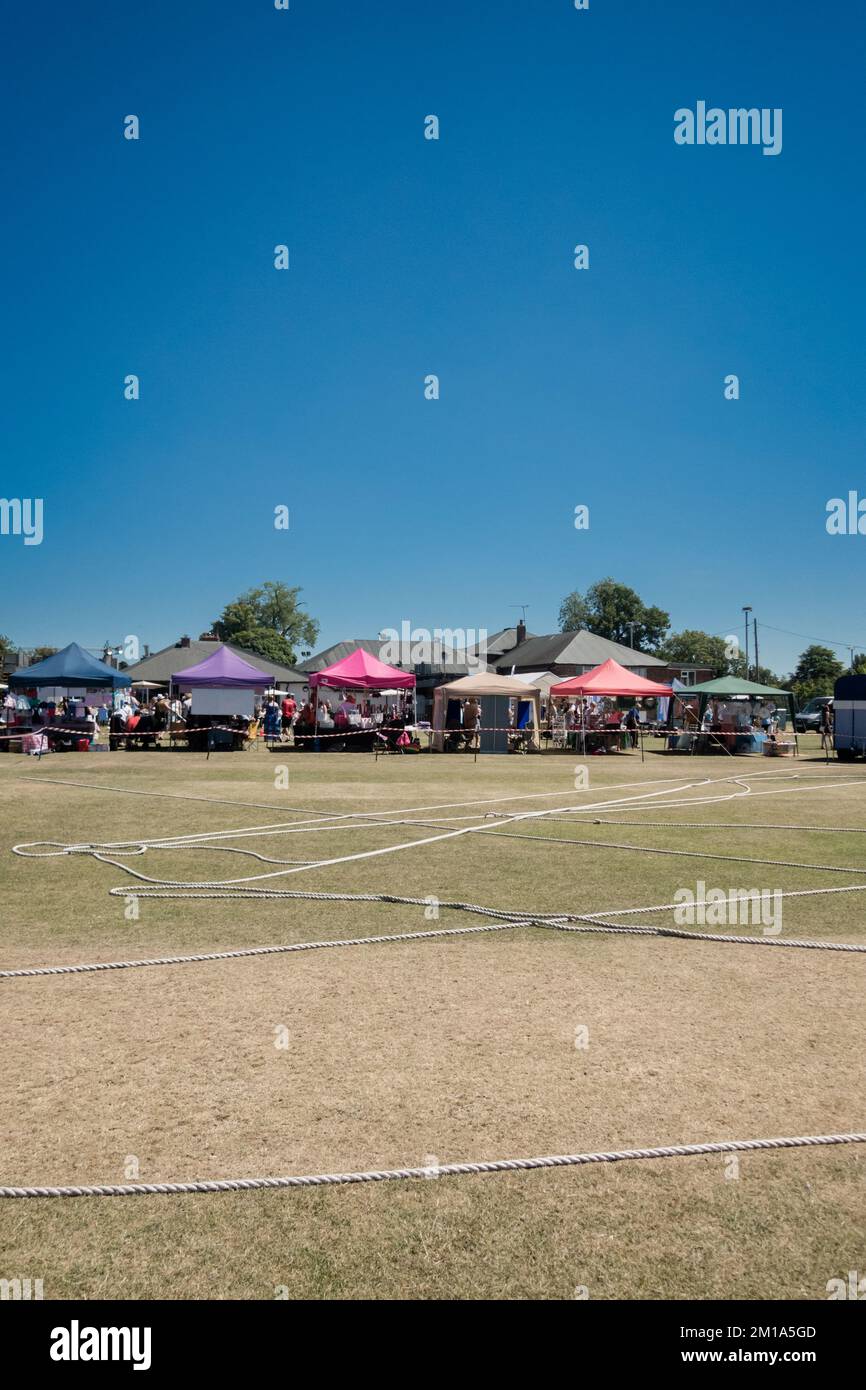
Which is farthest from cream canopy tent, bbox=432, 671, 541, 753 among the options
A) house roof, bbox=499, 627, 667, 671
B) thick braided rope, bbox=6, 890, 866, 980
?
house roof, bbox=499, 627, 667, 671

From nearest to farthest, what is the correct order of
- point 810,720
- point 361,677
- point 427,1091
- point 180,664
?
point 427,1091, point 361,677, point 810,720, point 180,664

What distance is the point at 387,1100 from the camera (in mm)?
4379

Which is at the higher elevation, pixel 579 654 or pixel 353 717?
pixel 579 654

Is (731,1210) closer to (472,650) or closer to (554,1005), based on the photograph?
(554,1005)

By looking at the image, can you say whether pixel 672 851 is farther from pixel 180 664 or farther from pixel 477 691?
pixel 180 664

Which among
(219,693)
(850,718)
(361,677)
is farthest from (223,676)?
(850,718)

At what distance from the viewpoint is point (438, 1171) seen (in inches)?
147

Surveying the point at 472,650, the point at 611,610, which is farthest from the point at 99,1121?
the point at 611,610

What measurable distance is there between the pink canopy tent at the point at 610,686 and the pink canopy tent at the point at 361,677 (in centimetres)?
634

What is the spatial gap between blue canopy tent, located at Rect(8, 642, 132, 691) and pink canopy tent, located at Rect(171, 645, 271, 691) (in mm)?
2174

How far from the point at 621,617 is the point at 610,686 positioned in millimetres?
93504

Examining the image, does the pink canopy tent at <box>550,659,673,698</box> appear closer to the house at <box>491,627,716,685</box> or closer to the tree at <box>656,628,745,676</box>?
the house at <box>491,627,716,685</box>

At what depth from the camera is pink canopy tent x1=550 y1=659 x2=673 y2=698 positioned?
33.4 meters
